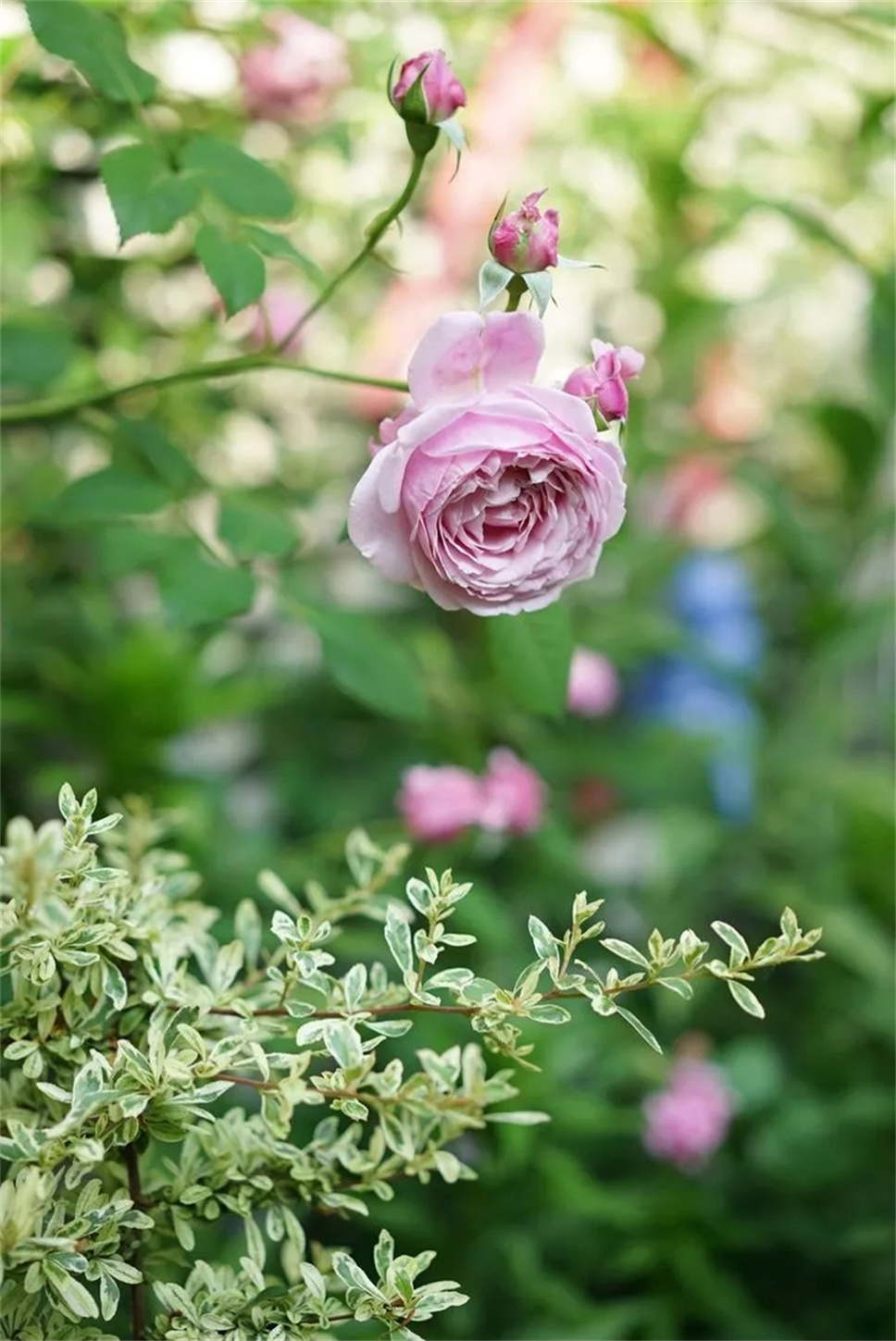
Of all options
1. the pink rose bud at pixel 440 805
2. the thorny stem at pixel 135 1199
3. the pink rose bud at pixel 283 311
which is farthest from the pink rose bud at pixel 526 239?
the pink rose bud at pixel 283 311

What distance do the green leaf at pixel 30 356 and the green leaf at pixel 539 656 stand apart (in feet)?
1.05

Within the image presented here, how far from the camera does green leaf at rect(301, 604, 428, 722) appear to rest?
72 centimetres

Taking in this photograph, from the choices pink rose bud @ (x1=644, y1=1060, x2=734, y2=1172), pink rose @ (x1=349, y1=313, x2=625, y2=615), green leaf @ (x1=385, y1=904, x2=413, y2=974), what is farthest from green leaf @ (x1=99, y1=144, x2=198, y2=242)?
pink rose bud @ (x1=644, y1=1060, x2=734, y2=1172)

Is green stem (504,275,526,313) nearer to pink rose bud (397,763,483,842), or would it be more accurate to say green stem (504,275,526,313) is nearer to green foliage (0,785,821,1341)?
green foliage (0,785,821,1341)

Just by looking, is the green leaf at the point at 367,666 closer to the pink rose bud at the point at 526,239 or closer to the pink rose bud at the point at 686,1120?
the pink rose bud at the point at 526,239

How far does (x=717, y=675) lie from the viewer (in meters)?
1.39

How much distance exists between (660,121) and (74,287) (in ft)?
1.81

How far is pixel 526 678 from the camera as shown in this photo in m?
0.63

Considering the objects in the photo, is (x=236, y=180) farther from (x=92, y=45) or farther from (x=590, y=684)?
(x=590, y=684)

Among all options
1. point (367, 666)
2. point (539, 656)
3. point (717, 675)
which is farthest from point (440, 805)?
point (717, 675)

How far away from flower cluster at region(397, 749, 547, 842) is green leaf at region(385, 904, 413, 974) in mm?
419

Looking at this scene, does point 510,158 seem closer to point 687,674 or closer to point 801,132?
point 801,132

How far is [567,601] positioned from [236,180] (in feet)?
2.62

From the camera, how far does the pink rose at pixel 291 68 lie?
94 centimetres
